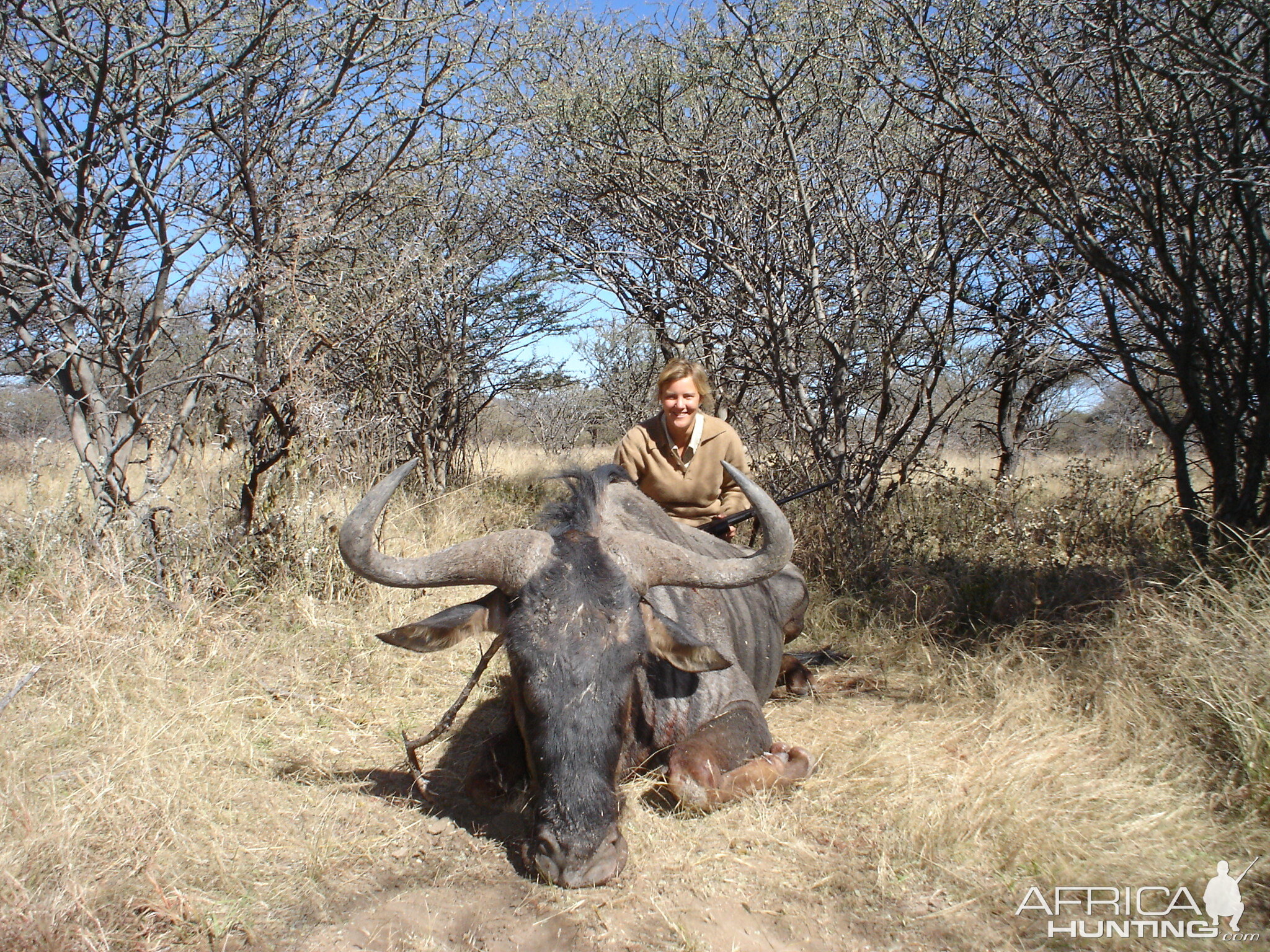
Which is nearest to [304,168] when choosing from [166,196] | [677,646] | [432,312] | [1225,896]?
[166,196]

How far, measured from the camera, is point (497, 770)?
3238 millimetres

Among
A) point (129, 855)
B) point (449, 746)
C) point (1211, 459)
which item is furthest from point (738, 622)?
point (1211, 459)

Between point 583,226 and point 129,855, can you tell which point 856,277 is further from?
point 129,855

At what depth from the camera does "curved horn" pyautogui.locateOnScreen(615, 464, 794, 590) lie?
9.79 feet

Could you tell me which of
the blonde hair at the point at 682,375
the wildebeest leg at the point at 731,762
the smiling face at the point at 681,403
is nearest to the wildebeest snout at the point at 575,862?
the wildebeest leg at the point at 731,762

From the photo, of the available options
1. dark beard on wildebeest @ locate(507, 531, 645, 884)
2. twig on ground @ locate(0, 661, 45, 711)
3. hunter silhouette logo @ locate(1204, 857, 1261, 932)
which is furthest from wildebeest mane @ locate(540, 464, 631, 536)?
hunter silhouette logo @ locate(1204, 857, 1261, 932)

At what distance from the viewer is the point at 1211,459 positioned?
15.3 ft

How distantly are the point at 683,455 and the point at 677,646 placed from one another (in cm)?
222

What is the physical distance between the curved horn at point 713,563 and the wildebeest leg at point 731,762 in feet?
2.14

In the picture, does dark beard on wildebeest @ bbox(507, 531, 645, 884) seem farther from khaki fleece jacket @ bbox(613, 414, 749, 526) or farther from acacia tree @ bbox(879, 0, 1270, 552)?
acacia tree @ bbox(879, 0, 1270, 552)

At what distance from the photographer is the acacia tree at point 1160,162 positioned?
13.9ft

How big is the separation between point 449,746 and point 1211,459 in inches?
178

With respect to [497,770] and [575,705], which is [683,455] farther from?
[575,705]

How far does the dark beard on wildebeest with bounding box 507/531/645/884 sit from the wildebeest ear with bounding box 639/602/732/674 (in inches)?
5.1
